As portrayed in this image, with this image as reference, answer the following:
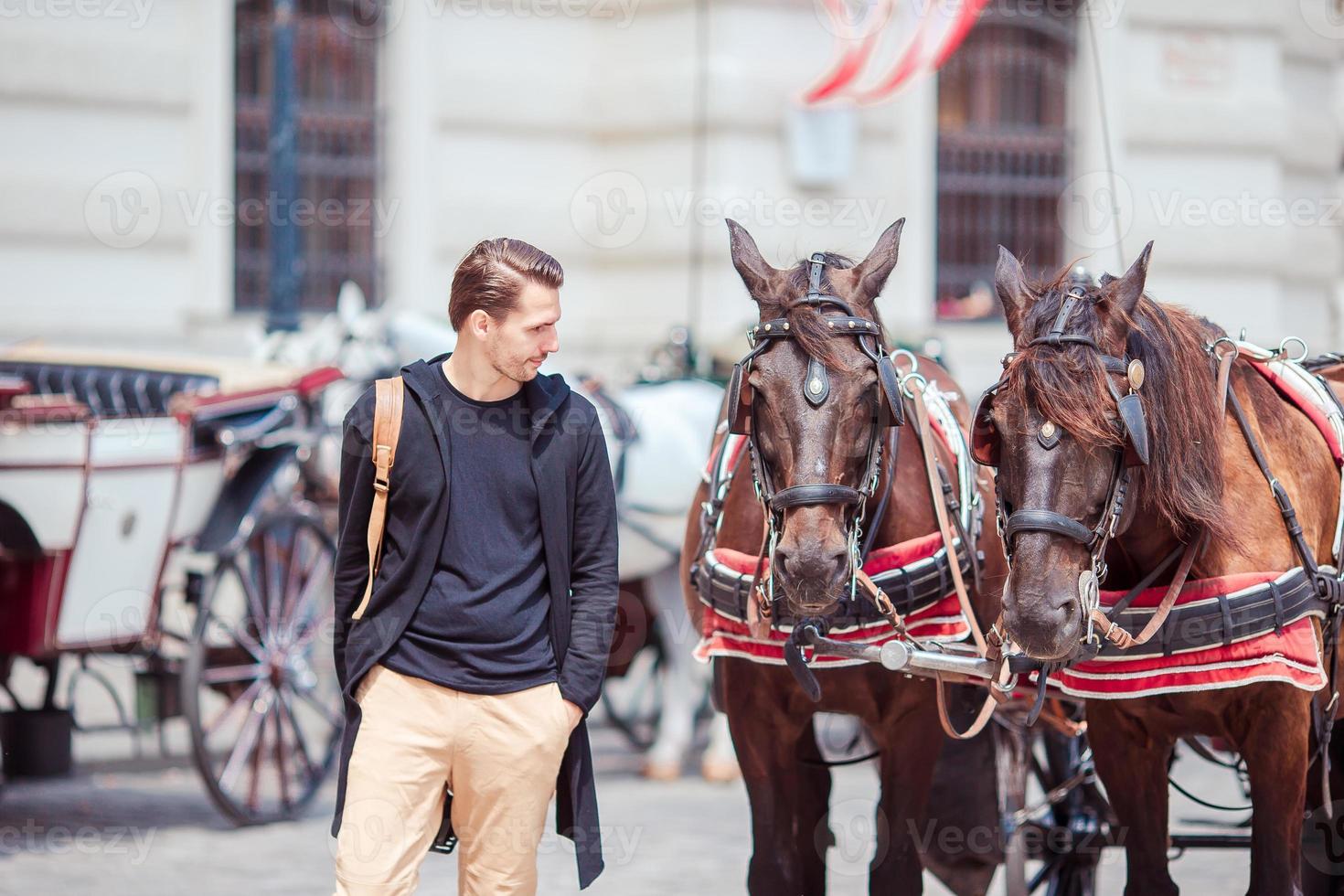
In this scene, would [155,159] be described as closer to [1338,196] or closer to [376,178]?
[376,178]

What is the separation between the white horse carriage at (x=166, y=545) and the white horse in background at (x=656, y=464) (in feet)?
1.87

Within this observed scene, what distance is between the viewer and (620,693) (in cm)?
956

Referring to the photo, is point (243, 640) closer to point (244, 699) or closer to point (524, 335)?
point (244, 699)

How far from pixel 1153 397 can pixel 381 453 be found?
150 cm

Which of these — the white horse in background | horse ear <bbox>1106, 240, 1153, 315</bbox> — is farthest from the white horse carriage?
horse ear <bbox>1106, 240, 1153, 315</bbox>

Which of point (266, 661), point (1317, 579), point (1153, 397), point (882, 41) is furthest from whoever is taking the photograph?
point (882, 41)

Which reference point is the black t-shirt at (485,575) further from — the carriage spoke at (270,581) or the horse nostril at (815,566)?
the carriage spoke at (270,581)

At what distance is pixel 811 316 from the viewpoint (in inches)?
146

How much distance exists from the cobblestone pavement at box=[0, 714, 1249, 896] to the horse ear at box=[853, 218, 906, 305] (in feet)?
7.67

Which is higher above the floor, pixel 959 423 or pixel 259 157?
pixel 259 157

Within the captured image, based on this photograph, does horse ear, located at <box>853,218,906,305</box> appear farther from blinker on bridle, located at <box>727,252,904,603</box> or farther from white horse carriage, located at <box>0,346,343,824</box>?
white horse carriage, located at <box>0,346,343,824</box>

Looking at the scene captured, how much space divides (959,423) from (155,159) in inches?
277

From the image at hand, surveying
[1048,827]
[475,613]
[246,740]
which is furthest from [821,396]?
[246,740]

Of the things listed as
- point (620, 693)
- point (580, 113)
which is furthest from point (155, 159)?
point (620, 693)
